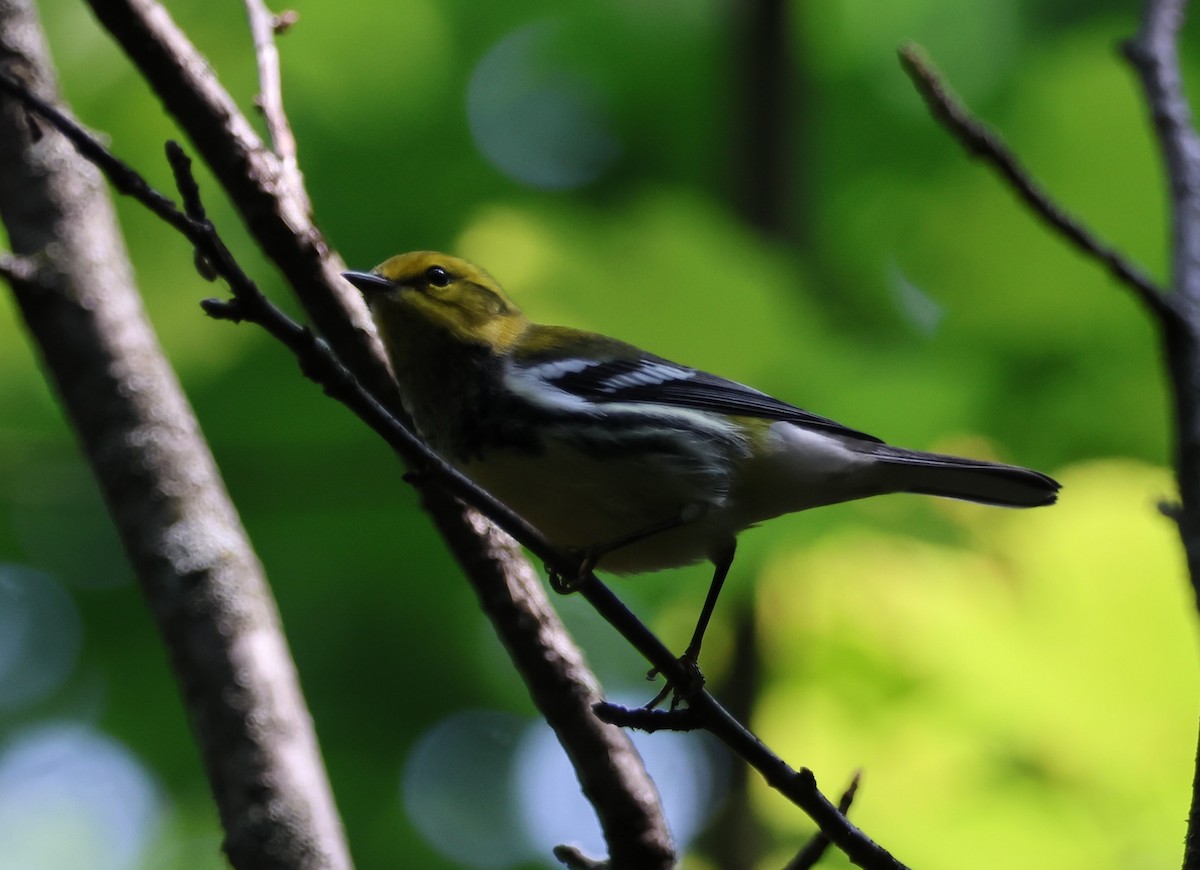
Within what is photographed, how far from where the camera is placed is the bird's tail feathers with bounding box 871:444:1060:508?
11.1 ft

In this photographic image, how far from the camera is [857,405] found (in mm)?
4246

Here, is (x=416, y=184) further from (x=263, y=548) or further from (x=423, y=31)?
(x=263, y=548)

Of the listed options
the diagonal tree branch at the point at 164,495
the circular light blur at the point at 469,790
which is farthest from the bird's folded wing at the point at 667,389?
the circular light blur at the point at 469,790

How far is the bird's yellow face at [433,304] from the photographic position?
139 inches

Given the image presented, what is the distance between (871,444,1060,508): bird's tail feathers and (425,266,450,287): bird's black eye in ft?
4.46

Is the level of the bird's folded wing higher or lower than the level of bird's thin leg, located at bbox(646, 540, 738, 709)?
higher

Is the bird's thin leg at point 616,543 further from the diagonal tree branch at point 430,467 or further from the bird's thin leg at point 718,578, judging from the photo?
the diagonal tree branch at point 430,467

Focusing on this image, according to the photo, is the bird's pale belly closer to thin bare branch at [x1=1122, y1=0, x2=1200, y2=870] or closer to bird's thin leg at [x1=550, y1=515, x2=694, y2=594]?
bird's thin leg at [x1=550, y1=515, x2=694, y2=594]

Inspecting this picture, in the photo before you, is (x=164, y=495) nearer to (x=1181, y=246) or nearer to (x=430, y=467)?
(x=430, y=467)

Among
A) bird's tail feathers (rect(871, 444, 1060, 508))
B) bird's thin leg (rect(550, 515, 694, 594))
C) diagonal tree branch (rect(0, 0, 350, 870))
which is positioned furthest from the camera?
bird's tail feathers (rect(871, 444, 1060, 508))

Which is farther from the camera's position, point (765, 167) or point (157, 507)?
point (765, 167)

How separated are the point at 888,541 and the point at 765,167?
6.43 feet

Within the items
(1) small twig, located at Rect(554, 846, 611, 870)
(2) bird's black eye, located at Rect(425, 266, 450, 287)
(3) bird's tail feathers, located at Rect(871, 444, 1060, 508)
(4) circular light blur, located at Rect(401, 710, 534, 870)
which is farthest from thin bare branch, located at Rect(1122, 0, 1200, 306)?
(4) circular light blur, located at Rect(401, 710, 534, 870)

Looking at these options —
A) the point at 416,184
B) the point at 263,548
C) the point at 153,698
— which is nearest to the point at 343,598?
the point at 263,548
